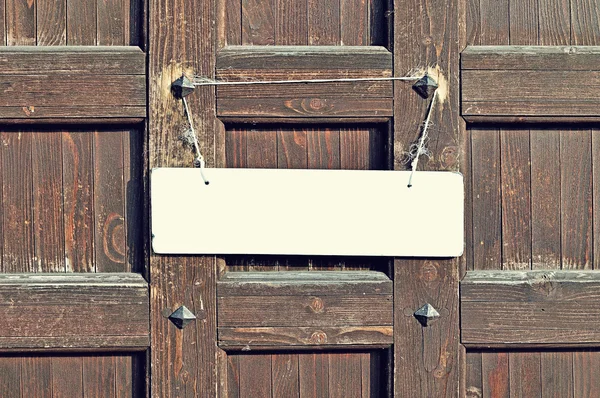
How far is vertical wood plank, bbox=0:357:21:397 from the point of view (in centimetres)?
150

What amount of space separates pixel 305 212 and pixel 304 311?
255 mm

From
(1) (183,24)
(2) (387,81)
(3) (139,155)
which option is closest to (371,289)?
(2) (387,81)

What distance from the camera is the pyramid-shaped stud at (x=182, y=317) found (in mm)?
1447

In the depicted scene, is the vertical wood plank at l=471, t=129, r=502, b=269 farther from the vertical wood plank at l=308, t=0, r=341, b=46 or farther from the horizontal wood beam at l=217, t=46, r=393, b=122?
the vertical wood plank at l=308, t=0, r=341, b=46

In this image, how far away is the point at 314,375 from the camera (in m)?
1.51

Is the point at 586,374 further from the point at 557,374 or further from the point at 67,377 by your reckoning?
the point at 67,377

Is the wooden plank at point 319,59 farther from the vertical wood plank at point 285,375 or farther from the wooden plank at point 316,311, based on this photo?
the vertical wood plank at point 285,375

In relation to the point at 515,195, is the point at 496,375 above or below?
below

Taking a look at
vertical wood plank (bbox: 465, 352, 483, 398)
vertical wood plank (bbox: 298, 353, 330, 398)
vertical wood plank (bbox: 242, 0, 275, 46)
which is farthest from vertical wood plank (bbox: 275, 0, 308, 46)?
vertical wood plank (bbox: 465, 352, 483, 398)

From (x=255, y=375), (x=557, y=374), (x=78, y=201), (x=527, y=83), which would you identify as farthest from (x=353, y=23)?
(x=557, y=374)

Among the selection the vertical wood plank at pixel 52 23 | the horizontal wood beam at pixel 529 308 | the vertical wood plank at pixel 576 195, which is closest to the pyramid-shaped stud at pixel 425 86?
the vertical wood plank at pixel 576 195

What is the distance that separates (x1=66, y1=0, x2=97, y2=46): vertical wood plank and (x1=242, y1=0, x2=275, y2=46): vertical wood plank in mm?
387

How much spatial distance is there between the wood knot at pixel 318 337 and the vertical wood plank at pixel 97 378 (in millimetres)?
525

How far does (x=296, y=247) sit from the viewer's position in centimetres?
144
